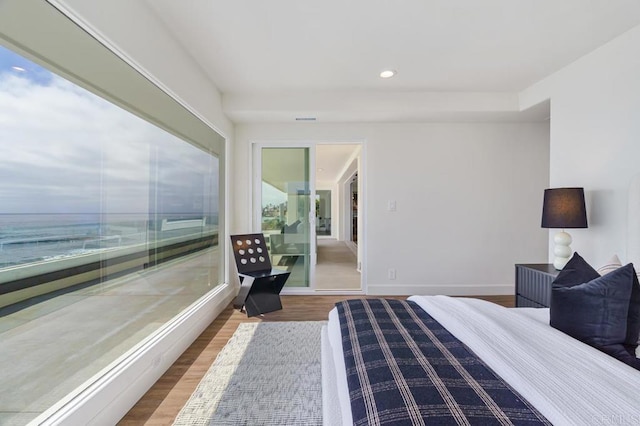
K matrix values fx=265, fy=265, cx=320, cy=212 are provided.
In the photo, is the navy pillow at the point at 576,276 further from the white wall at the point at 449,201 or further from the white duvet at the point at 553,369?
the white wall at the point at 449,201

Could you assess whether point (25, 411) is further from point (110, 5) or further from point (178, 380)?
point (110, 5)

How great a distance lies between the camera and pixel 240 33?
206 cm

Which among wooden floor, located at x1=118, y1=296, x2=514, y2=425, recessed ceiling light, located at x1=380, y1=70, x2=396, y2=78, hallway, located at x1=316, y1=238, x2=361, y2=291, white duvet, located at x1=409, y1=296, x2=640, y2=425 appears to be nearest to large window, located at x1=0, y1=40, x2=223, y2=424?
wooden floor, located at x1=118, y1=296, x2=514, y2=425

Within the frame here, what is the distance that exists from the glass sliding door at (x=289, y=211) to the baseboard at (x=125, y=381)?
1.51m

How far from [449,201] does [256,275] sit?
2657 millimetres

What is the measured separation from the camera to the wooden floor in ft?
5.14

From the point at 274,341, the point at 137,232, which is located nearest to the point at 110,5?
the point at 137,232

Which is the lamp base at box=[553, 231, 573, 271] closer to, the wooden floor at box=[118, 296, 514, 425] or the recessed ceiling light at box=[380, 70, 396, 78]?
the wooden floor at box=[118, 296, 514, 425]

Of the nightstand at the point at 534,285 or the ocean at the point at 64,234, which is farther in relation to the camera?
the nightstand at the point at 534,285

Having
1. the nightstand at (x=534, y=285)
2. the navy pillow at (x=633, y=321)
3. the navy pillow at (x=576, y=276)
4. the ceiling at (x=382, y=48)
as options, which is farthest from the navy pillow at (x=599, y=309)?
the ceiling at (x=382, y=48)

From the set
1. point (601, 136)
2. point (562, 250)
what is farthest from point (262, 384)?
point (601, 136)

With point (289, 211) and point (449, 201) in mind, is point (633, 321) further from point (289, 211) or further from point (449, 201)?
point (289, 211)

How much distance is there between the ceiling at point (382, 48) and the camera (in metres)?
1.81

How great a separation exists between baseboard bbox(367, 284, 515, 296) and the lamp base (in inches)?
52.8
